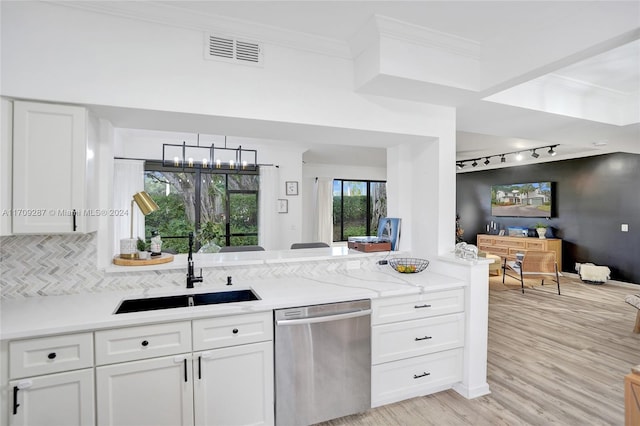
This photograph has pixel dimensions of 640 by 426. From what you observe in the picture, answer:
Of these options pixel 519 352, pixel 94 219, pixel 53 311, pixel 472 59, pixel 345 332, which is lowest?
pixel 519 352

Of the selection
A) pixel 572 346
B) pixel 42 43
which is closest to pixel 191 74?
pixel 42 43

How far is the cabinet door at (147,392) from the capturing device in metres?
1.69

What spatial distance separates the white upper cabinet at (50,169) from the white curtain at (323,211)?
603 cm

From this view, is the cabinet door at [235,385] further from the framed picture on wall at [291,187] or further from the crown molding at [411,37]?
the framed picture on wall at [291,187]

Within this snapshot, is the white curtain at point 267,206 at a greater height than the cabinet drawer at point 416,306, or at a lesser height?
greater

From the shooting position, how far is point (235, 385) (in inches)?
75.5

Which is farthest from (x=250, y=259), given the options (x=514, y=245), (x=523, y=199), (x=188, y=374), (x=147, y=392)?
(x=523, y=199)

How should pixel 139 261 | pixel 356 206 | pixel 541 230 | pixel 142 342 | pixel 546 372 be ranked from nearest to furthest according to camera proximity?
pixel 142 342, pixel 139 261, pixel 546 372, pixel 541 230, pixel 356 206

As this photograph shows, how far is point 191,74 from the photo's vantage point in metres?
2.13

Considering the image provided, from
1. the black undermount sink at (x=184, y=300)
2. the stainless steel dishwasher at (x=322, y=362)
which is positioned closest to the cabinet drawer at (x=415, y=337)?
the stainless steel dishwasher at (x=322, y=362)

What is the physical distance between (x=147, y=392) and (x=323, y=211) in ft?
20.5

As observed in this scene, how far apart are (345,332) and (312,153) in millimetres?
4957

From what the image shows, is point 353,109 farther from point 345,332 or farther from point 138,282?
point 138,282

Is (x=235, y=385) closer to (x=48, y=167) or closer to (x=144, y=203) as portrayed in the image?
(x=144, y=203)
